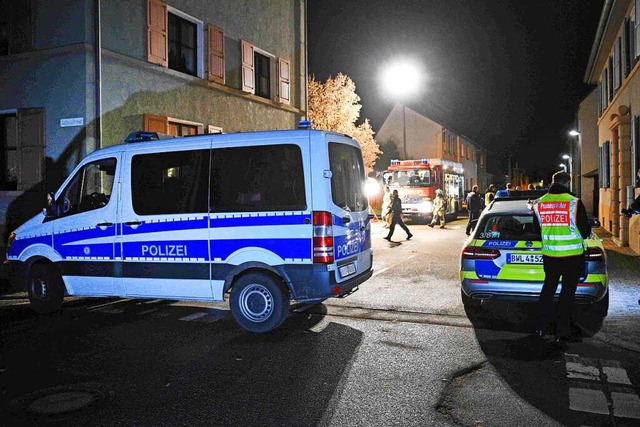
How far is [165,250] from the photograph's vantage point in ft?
23.1

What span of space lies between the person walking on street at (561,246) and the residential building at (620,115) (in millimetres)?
7466

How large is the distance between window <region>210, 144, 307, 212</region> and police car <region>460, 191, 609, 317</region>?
7.72 ft

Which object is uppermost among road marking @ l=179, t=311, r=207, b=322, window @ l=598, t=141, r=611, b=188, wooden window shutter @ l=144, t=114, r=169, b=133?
wooden window shutter @ l=144, t=114, r=169, b=133

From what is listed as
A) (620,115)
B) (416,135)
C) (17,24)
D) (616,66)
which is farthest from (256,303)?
(416,135)

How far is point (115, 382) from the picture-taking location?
494cm

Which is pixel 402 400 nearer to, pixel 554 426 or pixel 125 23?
pixel 554 426

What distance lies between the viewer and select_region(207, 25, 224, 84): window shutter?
1622 cm

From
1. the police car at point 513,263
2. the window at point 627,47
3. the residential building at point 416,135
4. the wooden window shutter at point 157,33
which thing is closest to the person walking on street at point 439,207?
the window at point 627,47

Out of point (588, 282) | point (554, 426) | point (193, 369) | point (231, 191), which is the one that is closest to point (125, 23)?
point (231, 191)

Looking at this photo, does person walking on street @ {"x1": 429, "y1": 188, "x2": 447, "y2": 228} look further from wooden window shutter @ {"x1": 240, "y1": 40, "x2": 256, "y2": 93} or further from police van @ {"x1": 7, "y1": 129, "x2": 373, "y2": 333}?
police van @ {"x1": 7, "y1": 129, "x2": 373, "y2": 333}

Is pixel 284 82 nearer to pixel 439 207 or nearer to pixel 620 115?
pixel 439 207

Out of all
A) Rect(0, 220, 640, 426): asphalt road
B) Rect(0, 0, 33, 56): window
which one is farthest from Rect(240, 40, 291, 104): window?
Rect(0, 220, 640, 426): asphalt road

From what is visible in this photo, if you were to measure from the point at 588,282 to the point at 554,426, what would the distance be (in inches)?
118

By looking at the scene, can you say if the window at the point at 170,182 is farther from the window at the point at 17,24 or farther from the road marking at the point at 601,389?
the window at the point at 17,24
